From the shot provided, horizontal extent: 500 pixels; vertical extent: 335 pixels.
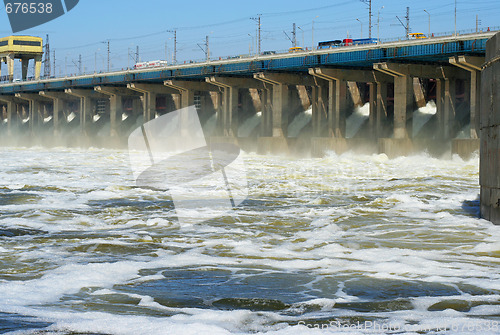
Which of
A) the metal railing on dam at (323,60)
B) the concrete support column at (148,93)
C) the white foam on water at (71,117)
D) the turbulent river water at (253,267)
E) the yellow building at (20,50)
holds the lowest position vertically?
the turbulent river water at (253,267)

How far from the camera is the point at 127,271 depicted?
37.3ft

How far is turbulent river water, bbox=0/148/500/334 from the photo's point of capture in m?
8.42

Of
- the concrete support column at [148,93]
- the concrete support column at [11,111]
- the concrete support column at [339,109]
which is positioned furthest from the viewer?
the concrete support column at [11,111]

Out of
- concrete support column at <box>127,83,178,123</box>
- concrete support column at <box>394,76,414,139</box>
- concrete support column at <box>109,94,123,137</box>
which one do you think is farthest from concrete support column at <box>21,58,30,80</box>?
concrete support column at <box>394,76,414,139</box>

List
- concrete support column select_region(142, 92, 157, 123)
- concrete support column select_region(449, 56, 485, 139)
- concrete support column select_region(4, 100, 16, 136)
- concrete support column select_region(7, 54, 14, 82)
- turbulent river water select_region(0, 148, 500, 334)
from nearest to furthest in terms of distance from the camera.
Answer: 1. turbulent river water select_region(0, 148, 500, 334)
2. concrete support column select_region(449, 56, 485, 139)
3. concrete support column select_region(142, 92, 157, 123)
4. concrete support column select_region(4, 100, 16, 136)
5. concrete support column select_region(7, 54, 14, 82)

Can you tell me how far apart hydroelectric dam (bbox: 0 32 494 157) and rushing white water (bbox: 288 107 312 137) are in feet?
0.72

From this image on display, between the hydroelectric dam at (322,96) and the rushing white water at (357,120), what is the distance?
0.12m

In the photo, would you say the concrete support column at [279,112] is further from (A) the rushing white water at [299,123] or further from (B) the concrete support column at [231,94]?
(B) the concrete support column at [231,94]

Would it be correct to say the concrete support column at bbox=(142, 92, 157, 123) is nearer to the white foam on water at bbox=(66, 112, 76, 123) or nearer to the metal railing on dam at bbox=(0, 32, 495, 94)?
the metal railing on dam at bbox=(0, 32, 495, 94)

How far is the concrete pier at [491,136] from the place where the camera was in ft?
51.6

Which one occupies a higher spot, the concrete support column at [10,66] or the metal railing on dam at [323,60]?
the concrete support column at [10,66]

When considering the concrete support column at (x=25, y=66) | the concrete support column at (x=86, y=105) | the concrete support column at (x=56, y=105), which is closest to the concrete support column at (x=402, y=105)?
the concrete support column at (x=86, y=105)

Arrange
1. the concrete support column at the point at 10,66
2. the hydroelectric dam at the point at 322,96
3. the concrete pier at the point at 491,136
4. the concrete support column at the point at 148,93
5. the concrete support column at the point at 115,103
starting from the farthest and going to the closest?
the concrete support column at the point at 10,66 < the concrete support column at the point at 115,103 < the concrete support column at the point at 148,93 < the hydroelectric dam at the point at 322,96 < the concrete pier at the point at 491,136

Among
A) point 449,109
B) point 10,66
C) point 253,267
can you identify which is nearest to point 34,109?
point 10,66
